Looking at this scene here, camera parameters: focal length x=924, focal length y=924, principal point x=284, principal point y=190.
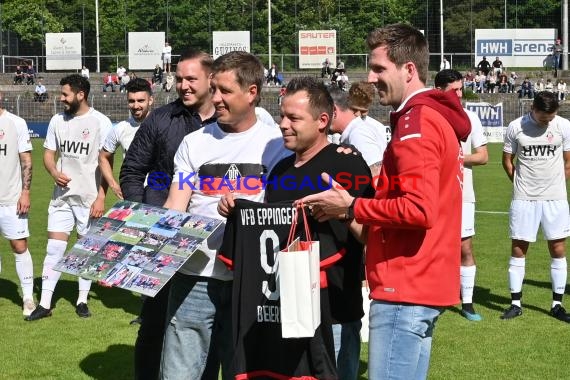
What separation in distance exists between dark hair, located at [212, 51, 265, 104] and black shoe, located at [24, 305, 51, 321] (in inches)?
211

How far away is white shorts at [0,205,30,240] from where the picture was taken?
31.5 feet

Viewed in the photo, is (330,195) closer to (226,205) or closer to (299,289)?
(299,289)

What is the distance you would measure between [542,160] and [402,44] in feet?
19.6

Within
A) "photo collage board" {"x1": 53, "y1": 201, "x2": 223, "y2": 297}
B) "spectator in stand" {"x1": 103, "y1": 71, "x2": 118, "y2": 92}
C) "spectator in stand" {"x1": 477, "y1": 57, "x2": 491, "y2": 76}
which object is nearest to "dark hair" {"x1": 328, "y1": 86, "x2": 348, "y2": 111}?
"photo collage board" {"x1": 53, "y1": 201, "x2": 223, "y2": 297}

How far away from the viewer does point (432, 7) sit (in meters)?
58.9

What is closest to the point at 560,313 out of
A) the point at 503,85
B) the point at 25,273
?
the point at 25,273

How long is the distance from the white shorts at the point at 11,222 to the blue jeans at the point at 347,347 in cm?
565

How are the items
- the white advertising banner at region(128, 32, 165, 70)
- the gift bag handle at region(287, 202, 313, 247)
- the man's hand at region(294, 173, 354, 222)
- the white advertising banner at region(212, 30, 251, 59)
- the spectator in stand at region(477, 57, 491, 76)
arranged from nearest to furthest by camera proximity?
the man's hand at region(294, 173, 354, 222), the gift bag handle at region(287, 202, 313, 247), the spectator in stand at region(477, 57, 491, 76), the white advertising banner at region(212, 30, 251, 59), the white advertising banner at region(128, 32, 165, 70)

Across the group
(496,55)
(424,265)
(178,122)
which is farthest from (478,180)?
(496,55)

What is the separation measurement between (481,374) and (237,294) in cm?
353

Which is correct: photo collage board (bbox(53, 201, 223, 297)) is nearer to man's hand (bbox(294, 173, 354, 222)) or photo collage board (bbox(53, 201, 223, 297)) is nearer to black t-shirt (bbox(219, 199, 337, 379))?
black t-shirt (bbox(219, 199, 337, 379))

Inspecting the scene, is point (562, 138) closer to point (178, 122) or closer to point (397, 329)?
point (178, 122)

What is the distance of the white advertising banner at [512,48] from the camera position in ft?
188

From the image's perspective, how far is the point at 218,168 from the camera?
4855 mm
